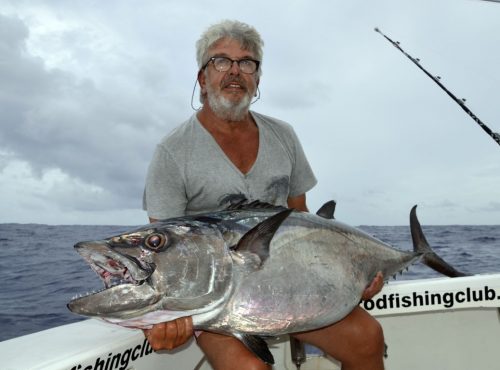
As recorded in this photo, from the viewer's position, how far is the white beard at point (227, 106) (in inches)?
109

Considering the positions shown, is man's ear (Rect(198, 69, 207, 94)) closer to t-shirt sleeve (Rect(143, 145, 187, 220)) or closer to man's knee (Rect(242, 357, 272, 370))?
t-shirt sleeve (Rect(143, 145, 187, 220))

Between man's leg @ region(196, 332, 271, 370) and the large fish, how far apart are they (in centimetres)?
15

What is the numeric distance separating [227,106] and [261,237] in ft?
3.69

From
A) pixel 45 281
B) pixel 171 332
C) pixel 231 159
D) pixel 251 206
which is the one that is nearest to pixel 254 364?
pixel 171 332

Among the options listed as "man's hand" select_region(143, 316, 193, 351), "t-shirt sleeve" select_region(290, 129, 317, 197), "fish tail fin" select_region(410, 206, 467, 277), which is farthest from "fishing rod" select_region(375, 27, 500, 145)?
"man's hand" select_region(143, 316, 193, 351)

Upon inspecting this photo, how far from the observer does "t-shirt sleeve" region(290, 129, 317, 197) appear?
3.11 m

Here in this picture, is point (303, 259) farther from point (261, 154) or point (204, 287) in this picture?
point (261, 154)

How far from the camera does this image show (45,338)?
2.10 m

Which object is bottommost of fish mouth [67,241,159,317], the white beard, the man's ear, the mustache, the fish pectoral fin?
the fish pectoral fin

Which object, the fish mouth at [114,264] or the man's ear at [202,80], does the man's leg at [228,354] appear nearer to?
the fish mouth at [114,264]

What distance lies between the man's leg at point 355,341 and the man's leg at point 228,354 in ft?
1.35

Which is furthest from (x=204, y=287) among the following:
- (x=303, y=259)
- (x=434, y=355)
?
(x=434, y=355)

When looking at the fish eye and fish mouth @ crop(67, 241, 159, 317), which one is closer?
fish mouth @ crop(67, 241, 159, 317)

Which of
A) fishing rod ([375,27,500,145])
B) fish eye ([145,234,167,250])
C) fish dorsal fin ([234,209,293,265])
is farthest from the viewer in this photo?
fishing rod ([375,27,500,145])
